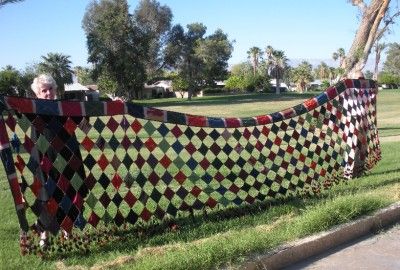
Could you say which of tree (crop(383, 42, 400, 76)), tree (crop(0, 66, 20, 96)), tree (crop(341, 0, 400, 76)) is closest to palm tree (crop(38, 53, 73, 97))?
tree (crop(0, 66, 20, 96))

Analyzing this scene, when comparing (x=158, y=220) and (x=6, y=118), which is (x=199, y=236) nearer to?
(x=158, y=220)

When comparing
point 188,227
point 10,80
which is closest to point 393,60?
point 10,80

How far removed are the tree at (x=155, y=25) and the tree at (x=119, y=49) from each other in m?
10.7

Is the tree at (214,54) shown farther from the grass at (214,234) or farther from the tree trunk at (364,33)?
the grass at (214,234)

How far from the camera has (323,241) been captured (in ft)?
16.4

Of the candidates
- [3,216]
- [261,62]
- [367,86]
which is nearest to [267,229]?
[3,216]

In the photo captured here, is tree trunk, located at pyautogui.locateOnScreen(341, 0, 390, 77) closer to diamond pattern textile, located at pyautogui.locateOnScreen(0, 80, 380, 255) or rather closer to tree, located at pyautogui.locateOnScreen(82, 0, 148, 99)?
diamond pattern textile, located at pyautogui.locateOnScreen(0, 80, 380, 255)

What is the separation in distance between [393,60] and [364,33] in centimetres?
13501

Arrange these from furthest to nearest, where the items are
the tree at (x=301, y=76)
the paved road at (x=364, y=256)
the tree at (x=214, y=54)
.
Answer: the tree at (x=301, y=76) < the tree at (x=214, y=54) < the paved road at (x=364, y=256)

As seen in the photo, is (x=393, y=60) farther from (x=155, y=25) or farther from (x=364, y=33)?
(x=364, y=33)

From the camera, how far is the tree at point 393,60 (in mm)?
135500

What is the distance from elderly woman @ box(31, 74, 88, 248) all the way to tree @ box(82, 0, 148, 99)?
165 ft

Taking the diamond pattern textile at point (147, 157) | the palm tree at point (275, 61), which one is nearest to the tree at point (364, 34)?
the diamond pattern textile at point (147, 157)

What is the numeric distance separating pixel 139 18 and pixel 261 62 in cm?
5192
